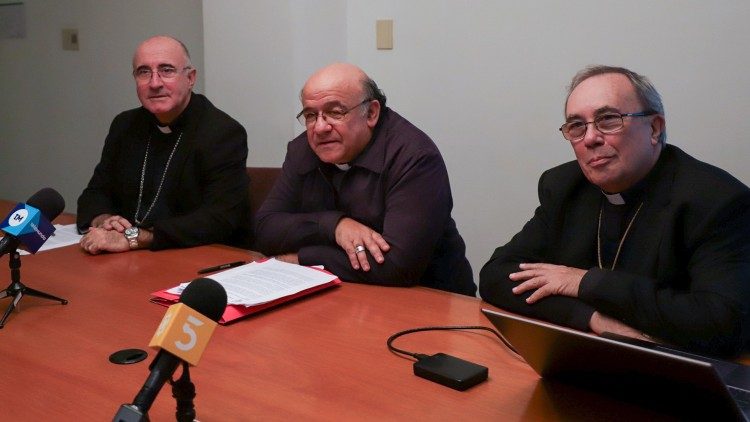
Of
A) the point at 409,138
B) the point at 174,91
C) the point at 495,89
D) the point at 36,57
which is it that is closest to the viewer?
the point at 409,138

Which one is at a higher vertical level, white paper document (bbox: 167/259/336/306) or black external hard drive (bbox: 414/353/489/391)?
black external hard drive (bbox: 414/353/489/391)

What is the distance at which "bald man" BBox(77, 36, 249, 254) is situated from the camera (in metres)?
2.69

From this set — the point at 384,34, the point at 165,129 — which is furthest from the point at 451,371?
the point at 384,34

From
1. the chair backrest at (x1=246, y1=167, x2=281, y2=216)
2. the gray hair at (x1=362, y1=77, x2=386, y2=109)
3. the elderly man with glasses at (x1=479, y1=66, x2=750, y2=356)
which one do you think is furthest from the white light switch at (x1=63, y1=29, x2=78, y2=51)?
the elderly man with glasses at (x1=479, y1=66, x2=750, y2=356)

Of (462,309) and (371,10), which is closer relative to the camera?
(462,309)

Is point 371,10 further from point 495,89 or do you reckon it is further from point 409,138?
point 409,138

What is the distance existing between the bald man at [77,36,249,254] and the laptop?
1.58 meters

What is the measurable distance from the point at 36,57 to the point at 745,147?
13.7 feet

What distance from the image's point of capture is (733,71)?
2578 millimetres

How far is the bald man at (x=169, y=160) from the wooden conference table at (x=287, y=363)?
0.78 m

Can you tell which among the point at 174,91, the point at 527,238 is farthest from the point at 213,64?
the point at 527,238

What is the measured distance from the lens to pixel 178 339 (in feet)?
2.77

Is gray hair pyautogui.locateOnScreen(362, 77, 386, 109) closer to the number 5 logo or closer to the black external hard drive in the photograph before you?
the black external hard drive

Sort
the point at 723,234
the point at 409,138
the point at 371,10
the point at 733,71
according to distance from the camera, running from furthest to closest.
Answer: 1. the point at 371,10
2. the point at 733,71
3. the point at 409,138
4. the point at 723,234
